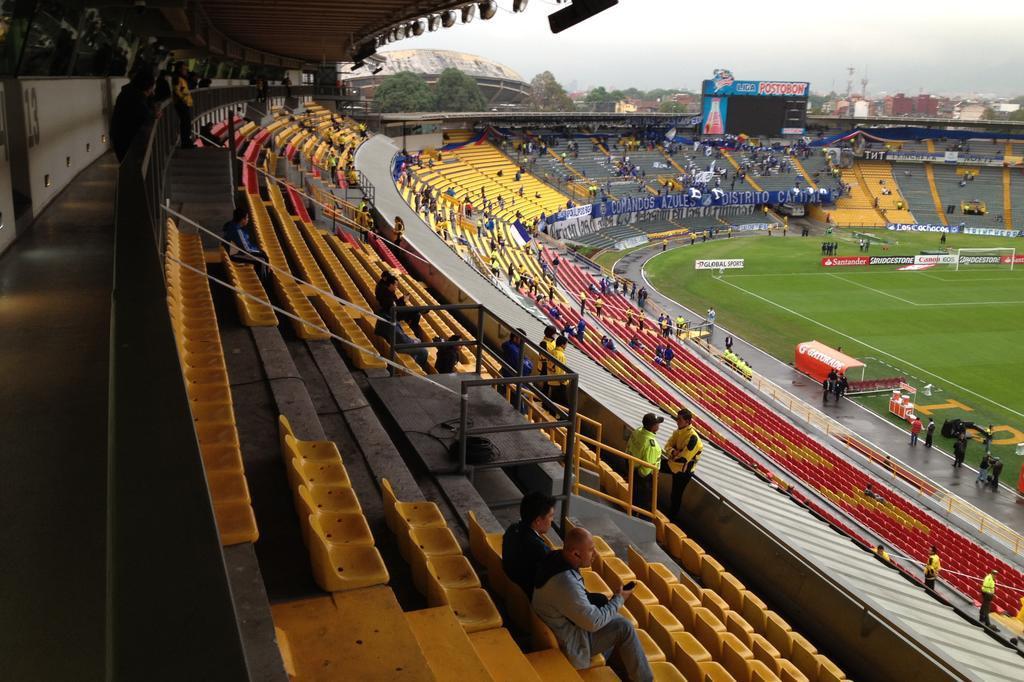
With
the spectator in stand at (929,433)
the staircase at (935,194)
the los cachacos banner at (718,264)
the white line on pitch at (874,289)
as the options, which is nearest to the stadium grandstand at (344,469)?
the spectator in stand at (929,433)

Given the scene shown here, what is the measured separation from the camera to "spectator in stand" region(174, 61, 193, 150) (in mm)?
11900

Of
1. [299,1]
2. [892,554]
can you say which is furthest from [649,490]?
[299,1]

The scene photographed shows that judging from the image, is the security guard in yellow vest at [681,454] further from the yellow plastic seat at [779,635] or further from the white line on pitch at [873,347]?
the white line on pitch at [873,347]

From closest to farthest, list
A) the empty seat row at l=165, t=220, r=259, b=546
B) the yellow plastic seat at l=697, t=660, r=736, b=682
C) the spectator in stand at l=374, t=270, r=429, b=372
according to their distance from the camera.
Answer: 1. the empty seat row at l=165, t=220, r=259, b=546
2. the yellow plastic seat at l=697, t=660, r=736, b=682
3. the spectator in stand at l=374, t=270, r=429, b=372

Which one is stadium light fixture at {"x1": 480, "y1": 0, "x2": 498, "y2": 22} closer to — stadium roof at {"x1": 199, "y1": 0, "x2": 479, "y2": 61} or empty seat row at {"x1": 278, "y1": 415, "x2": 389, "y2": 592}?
stadium roof at {"x1": 199, "y1": 0, "x2": 479, "y2": 61}

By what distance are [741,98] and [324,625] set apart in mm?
70925

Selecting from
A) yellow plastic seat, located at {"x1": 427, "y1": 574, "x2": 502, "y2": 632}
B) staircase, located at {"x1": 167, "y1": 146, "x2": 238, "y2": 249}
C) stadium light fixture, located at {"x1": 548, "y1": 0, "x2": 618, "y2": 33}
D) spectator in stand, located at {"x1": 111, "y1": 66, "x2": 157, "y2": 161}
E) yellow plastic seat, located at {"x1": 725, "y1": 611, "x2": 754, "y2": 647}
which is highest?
stadium light fixture, located at {"x1": 548, "y1": 0, "x2": 618, "y2": 33}

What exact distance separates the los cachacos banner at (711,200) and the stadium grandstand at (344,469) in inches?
1358

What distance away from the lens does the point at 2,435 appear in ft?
7.59

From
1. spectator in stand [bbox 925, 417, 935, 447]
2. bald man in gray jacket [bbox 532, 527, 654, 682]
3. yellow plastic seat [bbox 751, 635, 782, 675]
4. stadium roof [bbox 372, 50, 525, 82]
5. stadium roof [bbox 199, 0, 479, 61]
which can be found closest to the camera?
bald man in gray jacket [bbox 532, 527, 654, 682]

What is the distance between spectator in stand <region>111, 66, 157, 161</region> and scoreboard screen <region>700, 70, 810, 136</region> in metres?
65.3

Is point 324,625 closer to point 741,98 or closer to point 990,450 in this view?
point 990,450

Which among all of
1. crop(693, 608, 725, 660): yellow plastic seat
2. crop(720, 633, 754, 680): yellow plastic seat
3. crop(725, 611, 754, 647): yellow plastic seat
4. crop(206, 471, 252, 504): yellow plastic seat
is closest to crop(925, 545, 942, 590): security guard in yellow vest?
crop(725, 611, 754, 647): yellow plastic seat

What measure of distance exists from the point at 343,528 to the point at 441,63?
516 ft
